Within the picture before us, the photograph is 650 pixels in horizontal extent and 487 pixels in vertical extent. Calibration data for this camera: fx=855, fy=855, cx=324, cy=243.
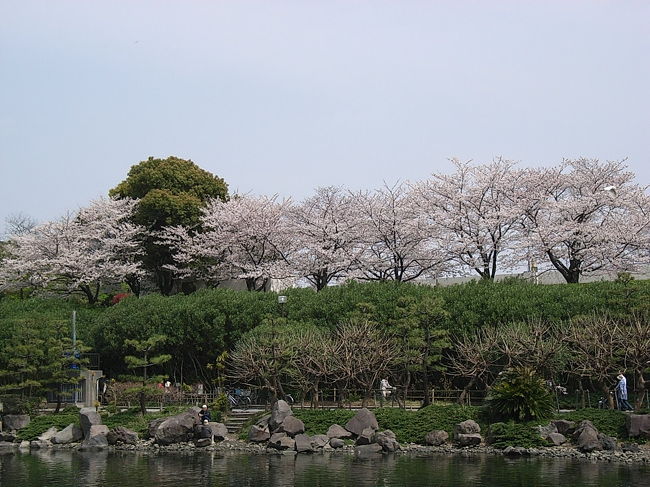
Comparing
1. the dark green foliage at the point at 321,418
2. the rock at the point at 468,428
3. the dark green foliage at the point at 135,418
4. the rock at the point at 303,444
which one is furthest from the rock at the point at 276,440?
the rock at the point at 468,428

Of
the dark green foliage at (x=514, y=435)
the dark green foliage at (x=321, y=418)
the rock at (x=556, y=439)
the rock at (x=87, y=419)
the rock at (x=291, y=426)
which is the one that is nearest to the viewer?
the rock at (x=556, y=439)

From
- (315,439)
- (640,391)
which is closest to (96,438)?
(315,439)

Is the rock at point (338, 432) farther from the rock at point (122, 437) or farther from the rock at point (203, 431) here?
the rock at point (122, 437)

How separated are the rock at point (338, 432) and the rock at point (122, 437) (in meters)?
7.81

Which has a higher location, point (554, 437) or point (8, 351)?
point (8, 351)

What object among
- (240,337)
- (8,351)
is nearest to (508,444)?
(240,337)

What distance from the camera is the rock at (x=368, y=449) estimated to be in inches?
1162

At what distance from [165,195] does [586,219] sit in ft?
78.9

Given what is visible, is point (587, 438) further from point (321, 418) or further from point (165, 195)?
point (165, 195)

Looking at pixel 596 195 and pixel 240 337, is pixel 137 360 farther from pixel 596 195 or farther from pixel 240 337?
pixel 596 195

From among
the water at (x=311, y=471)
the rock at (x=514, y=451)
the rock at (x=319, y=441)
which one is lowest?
the water at (x=311, y=471)

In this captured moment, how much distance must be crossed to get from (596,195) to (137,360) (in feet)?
79.7

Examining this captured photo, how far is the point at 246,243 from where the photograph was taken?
49.5m

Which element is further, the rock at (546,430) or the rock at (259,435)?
the rock at (259,435)
